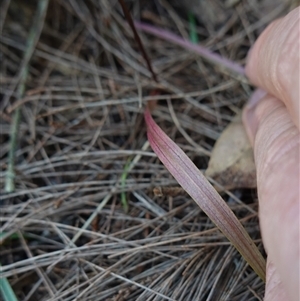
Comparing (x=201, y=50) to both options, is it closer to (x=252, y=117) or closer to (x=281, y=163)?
(x=252, y=117)

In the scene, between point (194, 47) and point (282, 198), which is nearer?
point (282, 198)

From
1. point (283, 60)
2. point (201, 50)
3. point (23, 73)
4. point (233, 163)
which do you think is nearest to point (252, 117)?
point (233, 163)

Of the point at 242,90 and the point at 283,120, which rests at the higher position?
the point at 283,120

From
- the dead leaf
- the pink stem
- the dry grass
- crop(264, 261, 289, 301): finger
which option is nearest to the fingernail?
the dead leaf

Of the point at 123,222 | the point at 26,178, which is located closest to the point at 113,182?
the point at 123,222

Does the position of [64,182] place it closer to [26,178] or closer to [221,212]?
[26,178]

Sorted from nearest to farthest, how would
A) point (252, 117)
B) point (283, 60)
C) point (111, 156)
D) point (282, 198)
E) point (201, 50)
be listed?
point (282, 198) → point (283, 60) → point (252, 117) → point (111, 156) → point (201, 50)
